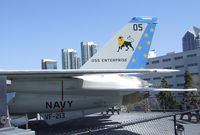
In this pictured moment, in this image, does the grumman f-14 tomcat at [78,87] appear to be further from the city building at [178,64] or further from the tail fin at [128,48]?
Answer: the city building at [178,64]

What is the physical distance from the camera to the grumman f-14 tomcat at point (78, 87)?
43.8 feet

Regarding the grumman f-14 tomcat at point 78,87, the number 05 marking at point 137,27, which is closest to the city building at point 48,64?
the grumman f-14 tomcat at point 78,87

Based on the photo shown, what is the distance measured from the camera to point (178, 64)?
A: 91.6 m

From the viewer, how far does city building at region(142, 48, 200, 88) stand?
3343 inches

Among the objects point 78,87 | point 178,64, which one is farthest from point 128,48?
point 178,64

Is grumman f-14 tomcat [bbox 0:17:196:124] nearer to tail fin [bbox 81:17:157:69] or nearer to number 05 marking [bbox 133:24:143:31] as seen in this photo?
tail fin [bbox 81:17:157:69]

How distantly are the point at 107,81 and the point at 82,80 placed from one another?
1.18 metres

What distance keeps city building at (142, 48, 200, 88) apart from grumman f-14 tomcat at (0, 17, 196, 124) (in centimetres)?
6900

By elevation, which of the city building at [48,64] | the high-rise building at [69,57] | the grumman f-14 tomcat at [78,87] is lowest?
the grumman f-14 tomcat at [78,87]

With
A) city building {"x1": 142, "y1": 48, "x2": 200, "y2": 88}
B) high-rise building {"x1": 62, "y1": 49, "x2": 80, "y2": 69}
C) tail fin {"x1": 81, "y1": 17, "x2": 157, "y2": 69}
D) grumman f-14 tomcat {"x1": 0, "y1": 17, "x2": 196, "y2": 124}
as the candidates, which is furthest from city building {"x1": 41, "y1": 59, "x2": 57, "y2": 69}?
high-rise building {"x1": 62, "y1": 49, "x2": 80, "y2": 69}

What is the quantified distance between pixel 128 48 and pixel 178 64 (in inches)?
3078

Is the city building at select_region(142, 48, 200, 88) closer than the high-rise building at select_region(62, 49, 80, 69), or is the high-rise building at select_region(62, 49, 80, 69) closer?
the city building at select_region(142, 48, 200, 88)

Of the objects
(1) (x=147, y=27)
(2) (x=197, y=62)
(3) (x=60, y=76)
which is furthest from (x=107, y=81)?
(2) (x=197, y=62)

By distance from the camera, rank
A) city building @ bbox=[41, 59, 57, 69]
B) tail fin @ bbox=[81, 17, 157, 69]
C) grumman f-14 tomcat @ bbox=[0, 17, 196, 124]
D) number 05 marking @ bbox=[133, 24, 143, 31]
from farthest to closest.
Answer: city building @ bbox=[41, 59, 57, 69] → number 05 marking @ bbox=[133, 24, 143, 31] → tail fin @ bbox=[81, 17, 157, 69] → grumman f-14 tomcat @ bbox=[0, 17, 196, 124]
